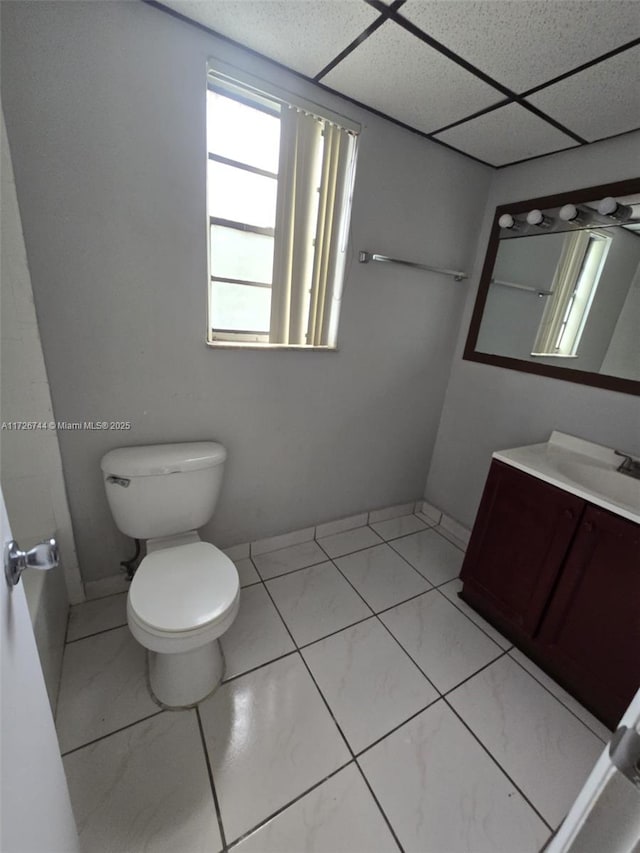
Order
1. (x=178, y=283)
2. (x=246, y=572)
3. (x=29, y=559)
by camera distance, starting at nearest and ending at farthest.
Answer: (x=29, y=559) → (x=178, y=283) → (x=246, y=572)

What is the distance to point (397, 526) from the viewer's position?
2340 millimetres

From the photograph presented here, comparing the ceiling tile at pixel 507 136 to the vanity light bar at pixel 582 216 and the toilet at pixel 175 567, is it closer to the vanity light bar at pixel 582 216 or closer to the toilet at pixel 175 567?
the vanity light bar at pixel 582 216

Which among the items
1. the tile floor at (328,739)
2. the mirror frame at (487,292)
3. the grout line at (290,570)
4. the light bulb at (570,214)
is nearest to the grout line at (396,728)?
the tile floor at (328,739)

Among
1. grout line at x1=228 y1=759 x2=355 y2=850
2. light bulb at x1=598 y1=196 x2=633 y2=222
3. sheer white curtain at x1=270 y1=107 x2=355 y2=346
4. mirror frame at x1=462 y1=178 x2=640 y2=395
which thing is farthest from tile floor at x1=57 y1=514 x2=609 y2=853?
light bulb at x1=598 y1=196 x2=633 y2=222

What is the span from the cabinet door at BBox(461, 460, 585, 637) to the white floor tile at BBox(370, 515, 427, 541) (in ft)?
1.91

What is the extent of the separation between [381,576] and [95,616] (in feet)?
4.39

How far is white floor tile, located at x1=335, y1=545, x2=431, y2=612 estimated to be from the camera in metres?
1.77

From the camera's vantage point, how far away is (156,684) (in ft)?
4.04

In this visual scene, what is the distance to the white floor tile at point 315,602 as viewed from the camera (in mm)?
1559

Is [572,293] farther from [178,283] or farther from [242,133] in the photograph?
[178,283]

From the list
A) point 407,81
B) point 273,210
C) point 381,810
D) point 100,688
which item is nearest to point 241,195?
point 273,210

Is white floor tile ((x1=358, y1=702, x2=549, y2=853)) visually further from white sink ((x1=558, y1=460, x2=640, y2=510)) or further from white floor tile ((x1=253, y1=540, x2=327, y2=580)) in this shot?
white sink ((x1=558, y1=460, x2=640, y2=510))

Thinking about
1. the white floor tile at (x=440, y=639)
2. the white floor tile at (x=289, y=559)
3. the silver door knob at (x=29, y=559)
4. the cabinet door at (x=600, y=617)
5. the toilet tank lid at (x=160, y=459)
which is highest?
the silver door knob at (x=29, y=559)

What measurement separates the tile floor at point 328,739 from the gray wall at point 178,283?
53 centimetres
